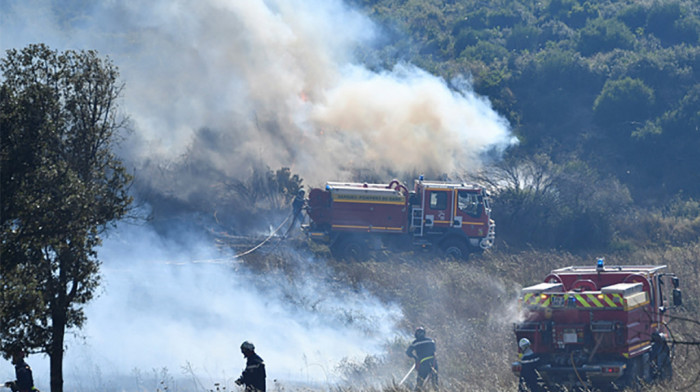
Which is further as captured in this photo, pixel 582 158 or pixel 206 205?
pixel 582 158

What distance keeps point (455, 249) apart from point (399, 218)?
2.44m

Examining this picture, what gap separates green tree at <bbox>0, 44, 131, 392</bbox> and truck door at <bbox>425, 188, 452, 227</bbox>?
57.6 feet

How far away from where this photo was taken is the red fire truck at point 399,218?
92.9 ft

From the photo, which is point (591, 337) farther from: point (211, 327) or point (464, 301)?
point (211, 327)

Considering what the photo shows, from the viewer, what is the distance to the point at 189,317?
1883 centimetres

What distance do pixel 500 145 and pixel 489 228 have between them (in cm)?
1362

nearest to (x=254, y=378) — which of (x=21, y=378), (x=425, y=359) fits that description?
(x=21, y=378)

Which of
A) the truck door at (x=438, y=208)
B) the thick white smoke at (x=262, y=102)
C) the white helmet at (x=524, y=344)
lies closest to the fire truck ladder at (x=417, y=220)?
the truck door at (x=438, y=208)

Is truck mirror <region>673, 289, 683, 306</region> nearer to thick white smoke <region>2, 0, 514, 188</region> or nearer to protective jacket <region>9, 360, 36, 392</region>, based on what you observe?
protective jacket <region>9, 360, 36, 392</region>

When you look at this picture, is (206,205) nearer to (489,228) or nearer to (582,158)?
(489,228)

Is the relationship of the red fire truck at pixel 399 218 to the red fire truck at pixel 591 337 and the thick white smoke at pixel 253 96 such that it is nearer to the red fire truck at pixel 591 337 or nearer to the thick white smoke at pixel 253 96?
the thick white smoke at pixel 253 96

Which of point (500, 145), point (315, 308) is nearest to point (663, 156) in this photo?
point (500, 145)

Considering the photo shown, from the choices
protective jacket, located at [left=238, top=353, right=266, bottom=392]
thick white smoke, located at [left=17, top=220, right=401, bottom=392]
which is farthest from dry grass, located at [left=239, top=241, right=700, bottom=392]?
protective jacket, located at [left=238, top=353, right=266, bottom=392]

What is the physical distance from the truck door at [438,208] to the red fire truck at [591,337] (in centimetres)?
1543
